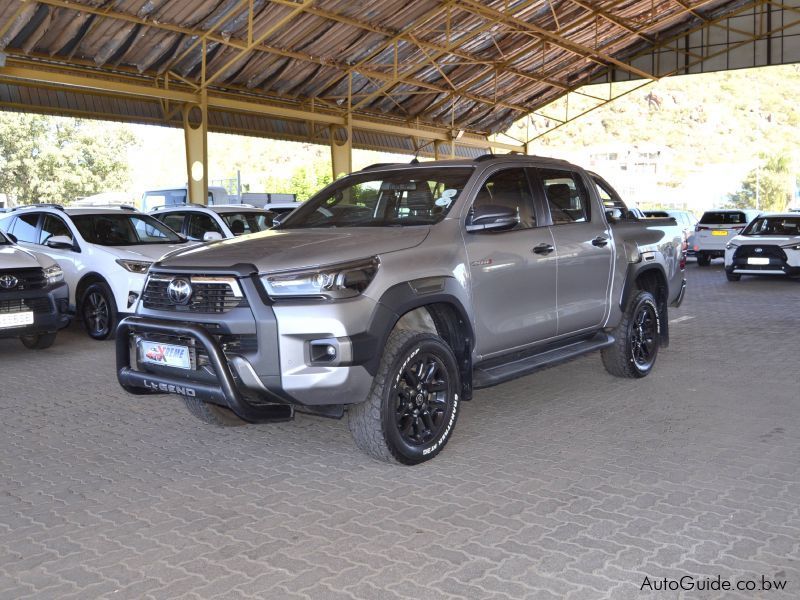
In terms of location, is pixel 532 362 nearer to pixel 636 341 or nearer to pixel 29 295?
pixel 636 341

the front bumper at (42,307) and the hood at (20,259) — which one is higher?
the hood at (20,259)

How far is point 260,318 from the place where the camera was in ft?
15.1

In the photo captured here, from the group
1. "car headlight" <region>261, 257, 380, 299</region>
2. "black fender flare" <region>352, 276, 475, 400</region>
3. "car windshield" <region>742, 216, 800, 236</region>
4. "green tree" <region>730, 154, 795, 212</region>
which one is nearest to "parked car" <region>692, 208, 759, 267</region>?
"car windshield" <region>742, 216, 800, 236</region>

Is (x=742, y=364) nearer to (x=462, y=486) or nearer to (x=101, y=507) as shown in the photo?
(x=462, y=486)

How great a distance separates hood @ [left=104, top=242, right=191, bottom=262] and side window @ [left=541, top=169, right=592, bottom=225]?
531cm

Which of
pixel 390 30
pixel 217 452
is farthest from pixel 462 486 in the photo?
pixel 390 30

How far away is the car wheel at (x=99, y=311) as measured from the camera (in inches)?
411

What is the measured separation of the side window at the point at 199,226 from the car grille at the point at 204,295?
8.69 metres

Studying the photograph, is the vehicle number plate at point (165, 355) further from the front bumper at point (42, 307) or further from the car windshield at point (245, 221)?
the car windshield at point (245, 221)

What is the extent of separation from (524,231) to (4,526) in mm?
3899

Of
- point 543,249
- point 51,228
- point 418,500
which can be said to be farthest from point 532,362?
point 51,228

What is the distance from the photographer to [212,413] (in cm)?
595

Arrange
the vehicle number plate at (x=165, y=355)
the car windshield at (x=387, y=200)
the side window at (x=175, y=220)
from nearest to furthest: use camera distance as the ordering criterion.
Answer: the vehicle number plate at (x=165, y=355) < the car windshield at (x=387, y=200) < the side window at (x=175, y=220)

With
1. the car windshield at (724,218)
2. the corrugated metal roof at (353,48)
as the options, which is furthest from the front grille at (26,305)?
the car windshield at (724,218)
